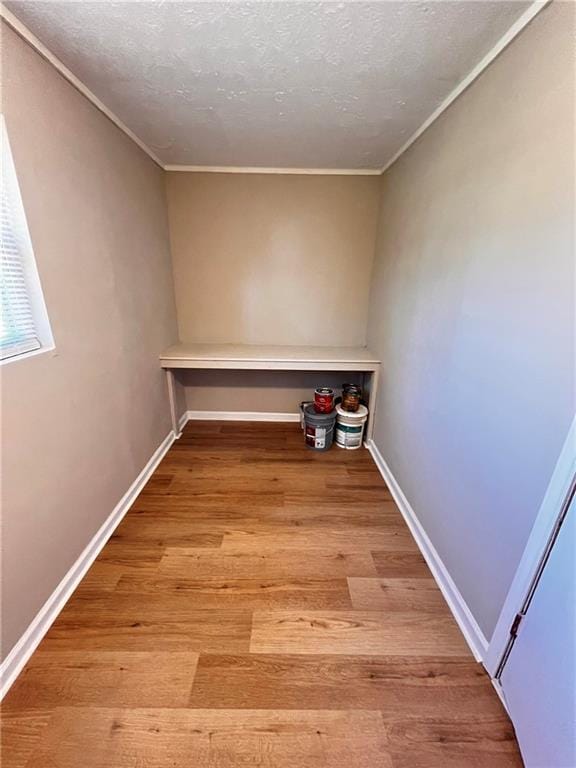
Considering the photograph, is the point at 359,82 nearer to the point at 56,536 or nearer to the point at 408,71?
the point at 408,71

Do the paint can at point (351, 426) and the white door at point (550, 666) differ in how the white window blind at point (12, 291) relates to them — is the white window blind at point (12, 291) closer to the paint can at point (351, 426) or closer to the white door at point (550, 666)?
the white door at point (550, 666)

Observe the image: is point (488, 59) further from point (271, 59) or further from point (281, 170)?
point (281, 170)

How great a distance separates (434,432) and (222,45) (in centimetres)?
182

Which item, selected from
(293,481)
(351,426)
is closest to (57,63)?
(293,481)

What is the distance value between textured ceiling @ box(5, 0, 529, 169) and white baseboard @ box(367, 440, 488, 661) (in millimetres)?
2065

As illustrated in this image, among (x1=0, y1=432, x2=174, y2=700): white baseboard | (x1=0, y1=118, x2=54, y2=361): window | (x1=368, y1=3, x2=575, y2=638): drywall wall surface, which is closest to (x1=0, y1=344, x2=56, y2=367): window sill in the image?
(x1=0, y1=118, x2=54, y2=361): window

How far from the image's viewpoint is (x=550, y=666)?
32.7 inches

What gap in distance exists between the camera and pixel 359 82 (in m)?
→ 1.30

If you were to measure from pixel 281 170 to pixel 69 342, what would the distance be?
6.47ft

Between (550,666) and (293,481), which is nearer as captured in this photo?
(550,666)

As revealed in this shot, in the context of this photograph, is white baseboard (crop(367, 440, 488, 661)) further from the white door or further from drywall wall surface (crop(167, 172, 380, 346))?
drywall wall surface (crop(167, 172, 380, 346))

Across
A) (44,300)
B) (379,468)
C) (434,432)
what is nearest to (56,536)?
(44,300)

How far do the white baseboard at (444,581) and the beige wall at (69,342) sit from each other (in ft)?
5.54

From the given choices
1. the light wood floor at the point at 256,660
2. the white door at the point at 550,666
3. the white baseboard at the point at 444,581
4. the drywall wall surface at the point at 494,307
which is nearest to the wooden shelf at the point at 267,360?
the drywall wall surface at the point at 494,307
